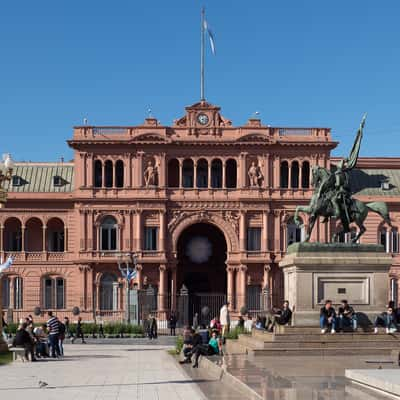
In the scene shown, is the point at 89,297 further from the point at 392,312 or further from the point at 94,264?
the point at 392,312

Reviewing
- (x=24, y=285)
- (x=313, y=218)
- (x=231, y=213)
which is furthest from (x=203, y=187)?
(x=313, y=218)

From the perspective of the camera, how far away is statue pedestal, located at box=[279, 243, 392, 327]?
127ft

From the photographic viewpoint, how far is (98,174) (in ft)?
281

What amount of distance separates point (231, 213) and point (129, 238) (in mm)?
8790

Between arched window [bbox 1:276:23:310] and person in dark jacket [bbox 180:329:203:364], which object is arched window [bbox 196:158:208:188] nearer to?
arched window [bbox 1:276:23:310]

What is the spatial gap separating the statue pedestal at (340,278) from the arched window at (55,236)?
169 feet

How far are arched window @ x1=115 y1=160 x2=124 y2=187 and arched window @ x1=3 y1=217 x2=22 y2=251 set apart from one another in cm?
947

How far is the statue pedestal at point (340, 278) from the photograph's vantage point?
38625 mm

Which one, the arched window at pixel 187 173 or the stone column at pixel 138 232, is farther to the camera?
the arched window at pixel 187 173

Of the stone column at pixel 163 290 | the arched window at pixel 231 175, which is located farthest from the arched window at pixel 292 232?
the stone column at pixel 163 290

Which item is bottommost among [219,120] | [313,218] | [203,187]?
[313,218]

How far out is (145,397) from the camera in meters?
24.5

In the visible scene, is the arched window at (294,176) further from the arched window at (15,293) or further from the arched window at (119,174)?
the arched window at (15,293)

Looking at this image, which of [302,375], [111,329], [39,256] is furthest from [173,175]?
[302,375]
